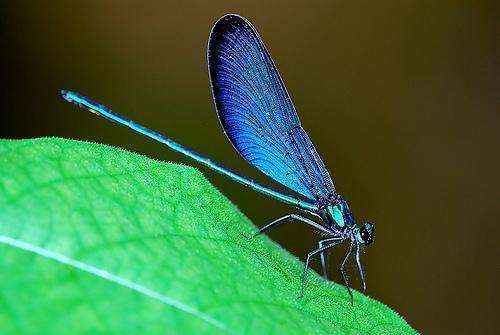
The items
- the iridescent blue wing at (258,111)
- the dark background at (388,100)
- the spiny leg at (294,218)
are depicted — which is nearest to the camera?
the spiny leg at (294,218)

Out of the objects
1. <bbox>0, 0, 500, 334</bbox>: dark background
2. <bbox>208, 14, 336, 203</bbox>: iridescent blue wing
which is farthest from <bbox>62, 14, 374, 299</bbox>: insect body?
<bbox>0, 0, 500, 334</bbox>: dark background

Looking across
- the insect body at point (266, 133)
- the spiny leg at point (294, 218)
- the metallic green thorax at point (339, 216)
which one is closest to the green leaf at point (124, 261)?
the spiny leg at point (294, 218)

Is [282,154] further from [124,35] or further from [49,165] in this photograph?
[124,35]

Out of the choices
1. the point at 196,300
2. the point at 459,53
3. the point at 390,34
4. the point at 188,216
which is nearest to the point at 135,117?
the point at 390,34

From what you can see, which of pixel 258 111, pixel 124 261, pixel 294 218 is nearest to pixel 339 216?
pixel 294 218

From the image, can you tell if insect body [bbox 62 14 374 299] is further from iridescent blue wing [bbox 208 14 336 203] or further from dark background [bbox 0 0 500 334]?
dark background [bbox 0 0 500 334]

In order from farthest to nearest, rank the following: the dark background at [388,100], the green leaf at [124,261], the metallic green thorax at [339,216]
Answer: the dark background at [388,100]
the metallic green thorax at [339,216]
the green leaf at [124,261]

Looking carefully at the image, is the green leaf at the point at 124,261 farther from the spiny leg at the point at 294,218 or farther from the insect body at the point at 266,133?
the insect body at the point at 266,133
